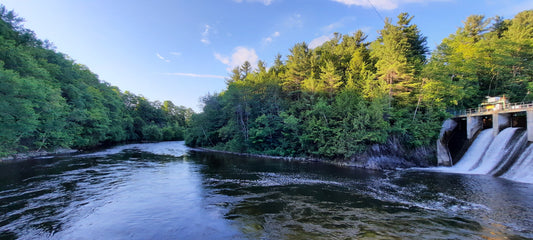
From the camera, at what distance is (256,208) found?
8.85 m

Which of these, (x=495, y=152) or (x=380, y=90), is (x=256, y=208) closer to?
(x=380, y=90)

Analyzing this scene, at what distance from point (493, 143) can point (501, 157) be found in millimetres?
2101

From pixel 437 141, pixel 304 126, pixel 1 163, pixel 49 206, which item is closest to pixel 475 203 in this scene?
pixel 437 141

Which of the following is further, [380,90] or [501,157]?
[380,90]

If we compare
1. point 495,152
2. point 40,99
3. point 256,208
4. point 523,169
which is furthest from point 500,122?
point 40,99

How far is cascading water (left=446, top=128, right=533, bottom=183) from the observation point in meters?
14.5

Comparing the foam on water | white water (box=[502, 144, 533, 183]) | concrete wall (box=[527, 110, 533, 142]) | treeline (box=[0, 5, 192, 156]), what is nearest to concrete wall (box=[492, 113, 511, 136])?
concrete wall (box=[527, 110, 533, 142])

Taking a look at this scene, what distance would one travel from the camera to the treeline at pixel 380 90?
851 inches

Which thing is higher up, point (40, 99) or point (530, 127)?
point (40, 99)

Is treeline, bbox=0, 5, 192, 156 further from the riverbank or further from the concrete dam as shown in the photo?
the concrete dam

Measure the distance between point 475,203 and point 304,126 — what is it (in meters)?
17.0

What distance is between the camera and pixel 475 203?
9.58 m

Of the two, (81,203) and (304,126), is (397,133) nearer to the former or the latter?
(304,126)

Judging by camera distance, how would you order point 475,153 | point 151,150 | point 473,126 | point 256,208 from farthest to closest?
point 151,150
point 473,126
point 475,153
point 256,208
